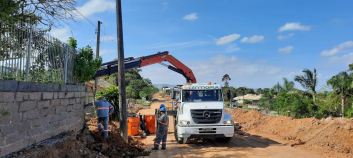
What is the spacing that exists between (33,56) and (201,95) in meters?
7.10

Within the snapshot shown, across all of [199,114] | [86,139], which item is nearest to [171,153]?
[199,114]

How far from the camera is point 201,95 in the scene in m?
11.6

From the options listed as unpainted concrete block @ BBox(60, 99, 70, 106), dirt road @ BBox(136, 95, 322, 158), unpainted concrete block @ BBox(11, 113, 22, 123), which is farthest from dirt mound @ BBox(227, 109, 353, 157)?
unpainted concrete block @ BBox(11, 113, 22, 123)

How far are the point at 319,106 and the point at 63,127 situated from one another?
64.7 feet

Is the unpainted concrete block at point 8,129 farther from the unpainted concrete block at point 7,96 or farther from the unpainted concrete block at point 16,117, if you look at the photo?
the unpainted concrete block at point 7,96

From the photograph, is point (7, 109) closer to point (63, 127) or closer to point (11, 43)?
point (11, 43)

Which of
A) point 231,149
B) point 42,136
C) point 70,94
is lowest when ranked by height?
point 231,149

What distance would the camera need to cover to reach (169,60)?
48.9ft

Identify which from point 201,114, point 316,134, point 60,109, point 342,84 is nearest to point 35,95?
point 60,109

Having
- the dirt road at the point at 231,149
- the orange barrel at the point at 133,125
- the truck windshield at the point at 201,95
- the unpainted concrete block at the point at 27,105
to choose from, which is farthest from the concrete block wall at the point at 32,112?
the truck windshield at the point at 201,95

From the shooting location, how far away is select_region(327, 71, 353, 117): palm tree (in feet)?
65.6

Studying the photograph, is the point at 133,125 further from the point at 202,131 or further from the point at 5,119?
the point at 5,119

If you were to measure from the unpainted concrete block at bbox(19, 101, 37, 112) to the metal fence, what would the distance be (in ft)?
1.83

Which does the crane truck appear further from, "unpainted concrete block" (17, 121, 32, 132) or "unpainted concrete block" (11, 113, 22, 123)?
"unpainted concrete block" (11, 113, 22, 123)
